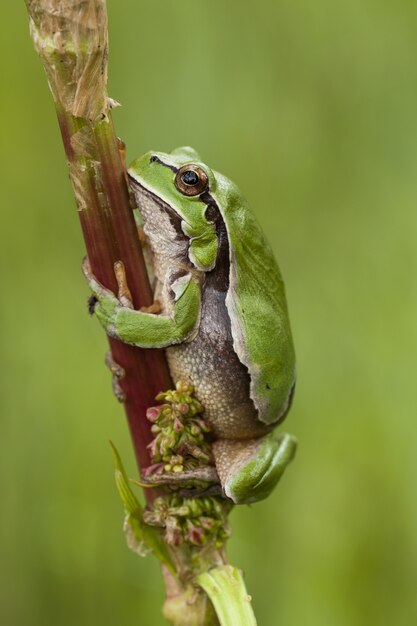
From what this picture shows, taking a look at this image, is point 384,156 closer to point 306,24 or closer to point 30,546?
point 306,24

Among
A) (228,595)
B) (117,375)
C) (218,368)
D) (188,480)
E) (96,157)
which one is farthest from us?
(218,368)

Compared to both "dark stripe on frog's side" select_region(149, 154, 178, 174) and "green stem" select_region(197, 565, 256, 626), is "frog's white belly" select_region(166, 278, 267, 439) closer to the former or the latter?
"dark stripe on frog's side" select_region(149, 154, 178, 174)

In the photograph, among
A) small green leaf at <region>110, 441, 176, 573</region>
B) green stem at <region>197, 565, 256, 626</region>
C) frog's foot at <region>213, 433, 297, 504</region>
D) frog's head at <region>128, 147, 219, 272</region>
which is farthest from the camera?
frog's head at <region>128, 147, 219, 272</region>

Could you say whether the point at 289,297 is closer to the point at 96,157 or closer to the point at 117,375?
the point at 117,375

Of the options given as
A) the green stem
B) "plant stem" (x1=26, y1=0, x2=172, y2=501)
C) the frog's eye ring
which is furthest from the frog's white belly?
the green stem

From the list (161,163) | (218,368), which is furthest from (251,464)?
(161,163)
